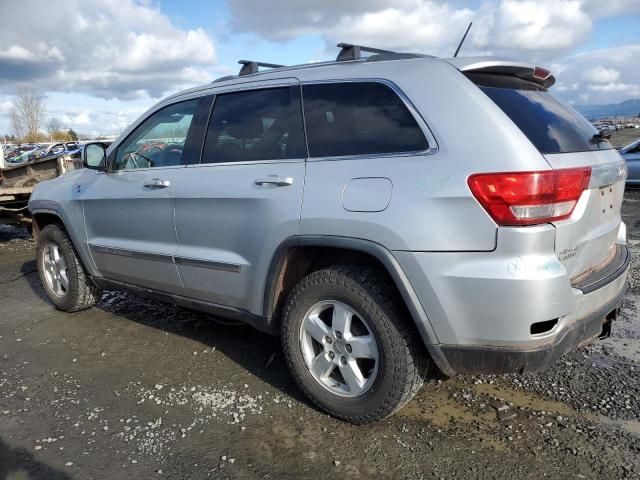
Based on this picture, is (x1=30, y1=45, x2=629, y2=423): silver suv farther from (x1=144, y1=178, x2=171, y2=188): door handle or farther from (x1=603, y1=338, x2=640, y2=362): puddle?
(x1=603, y1=338, x2=640, y2=362): puddle

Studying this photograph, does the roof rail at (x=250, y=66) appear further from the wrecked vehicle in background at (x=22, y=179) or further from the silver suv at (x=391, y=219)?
the wrecked vehicle in background at (x=22, y=179)

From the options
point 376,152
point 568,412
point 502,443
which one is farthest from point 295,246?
point 568,412

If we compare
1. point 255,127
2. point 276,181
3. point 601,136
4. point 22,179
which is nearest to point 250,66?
point 255,127

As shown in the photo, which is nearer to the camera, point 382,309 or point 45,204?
point 382,309

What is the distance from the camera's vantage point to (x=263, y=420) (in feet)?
9.86

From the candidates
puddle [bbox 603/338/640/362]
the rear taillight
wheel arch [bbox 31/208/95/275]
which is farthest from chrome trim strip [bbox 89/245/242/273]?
puddle [bbox 603/338/640/362]

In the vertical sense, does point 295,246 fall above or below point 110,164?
below

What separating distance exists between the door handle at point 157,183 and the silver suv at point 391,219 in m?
0.02

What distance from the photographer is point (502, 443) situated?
2.70m

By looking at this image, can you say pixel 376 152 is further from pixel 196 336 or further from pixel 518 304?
pixel 196 336

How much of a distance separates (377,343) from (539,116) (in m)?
1.40

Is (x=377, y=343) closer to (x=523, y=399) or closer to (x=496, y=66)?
(x=523, y=399)

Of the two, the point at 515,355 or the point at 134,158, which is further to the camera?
the point at 134,158

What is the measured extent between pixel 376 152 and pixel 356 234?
0.43 m
